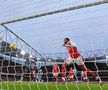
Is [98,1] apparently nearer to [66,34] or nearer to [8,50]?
[66,34]

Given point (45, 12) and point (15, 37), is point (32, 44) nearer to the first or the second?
point (15, 37)

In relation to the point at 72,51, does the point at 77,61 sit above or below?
below

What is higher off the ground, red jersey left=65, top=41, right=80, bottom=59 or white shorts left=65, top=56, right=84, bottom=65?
red jersey left=65, top=41, right=80, bottom=59

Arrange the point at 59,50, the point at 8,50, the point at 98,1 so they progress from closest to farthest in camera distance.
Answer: the point at 98,1 < the point at 59,50 < the point at 8,50

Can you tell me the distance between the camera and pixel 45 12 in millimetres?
8422

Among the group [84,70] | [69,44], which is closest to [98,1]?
[69,44]

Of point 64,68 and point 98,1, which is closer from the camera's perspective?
point 98,1

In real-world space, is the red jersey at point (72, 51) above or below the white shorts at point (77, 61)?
above

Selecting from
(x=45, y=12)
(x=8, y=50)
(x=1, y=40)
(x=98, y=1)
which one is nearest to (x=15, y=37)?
(x=8, y=50)

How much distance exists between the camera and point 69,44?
913cm

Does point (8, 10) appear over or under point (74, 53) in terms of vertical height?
over

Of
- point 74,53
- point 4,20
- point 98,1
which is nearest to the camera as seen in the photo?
point 98,1

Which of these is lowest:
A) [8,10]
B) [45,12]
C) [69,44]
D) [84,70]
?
[84,70]

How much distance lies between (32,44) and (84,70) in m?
7.28
